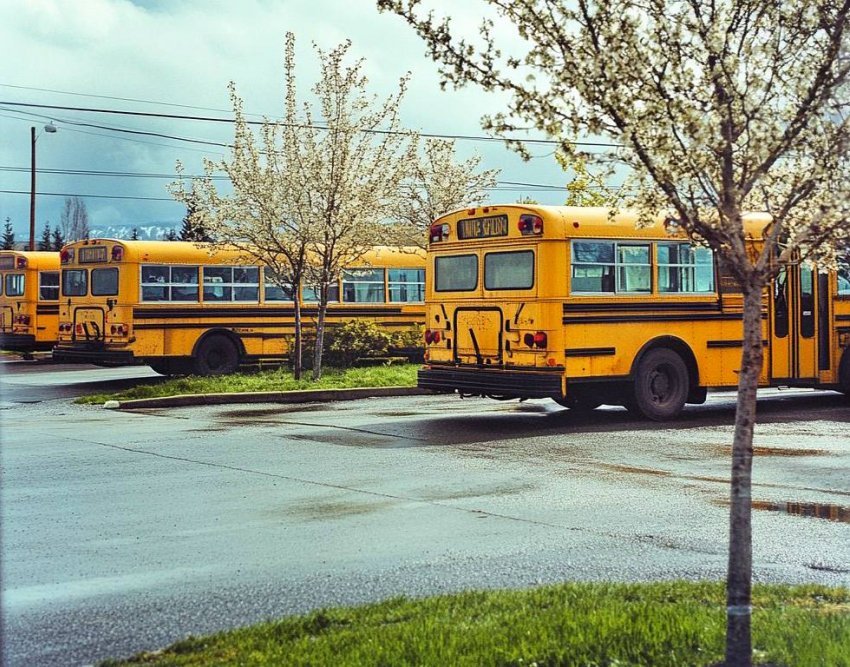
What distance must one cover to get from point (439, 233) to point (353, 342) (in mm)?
8015

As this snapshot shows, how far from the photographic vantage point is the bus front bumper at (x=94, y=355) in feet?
76.6

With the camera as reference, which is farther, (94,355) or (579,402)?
(94,355)

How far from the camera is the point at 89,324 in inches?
951

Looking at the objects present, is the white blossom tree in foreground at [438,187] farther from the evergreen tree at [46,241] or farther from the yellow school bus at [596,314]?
the evergreen tree at [46,241]

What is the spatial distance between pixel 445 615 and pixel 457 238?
11.1 metres

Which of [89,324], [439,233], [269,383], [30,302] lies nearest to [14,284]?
[30,302]

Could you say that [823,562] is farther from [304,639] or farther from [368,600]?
[304,639]

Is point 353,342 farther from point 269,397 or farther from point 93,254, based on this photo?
point 93,254

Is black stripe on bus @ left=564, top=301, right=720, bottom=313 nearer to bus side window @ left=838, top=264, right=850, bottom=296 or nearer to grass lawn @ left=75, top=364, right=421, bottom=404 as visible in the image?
bus side window @ left=838, top=264, right=850, bottom=296

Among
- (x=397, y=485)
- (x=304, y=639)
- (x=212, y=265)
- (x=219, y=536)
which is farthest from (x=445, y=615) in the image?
(x=212, y=265)

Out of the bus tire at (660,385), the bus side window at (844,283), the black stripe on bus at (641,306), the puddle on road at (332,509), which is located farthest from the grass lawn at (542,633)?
the bus side window at (844,283)

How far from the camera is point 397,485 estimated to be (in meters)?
10.7

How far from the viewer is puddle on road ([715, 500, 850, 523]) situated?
9344 millimetres

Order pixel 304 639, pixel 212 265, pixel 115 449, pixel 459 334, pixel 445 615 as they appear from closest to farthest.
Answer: pixel 304 639, pixel 445 615, pixel 115 449, pixel 459 334, pixel 212 265
